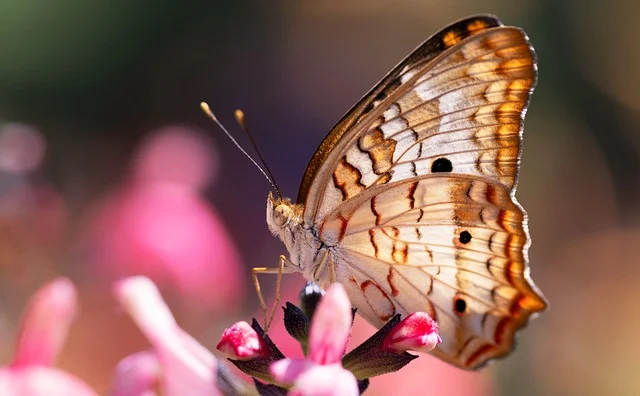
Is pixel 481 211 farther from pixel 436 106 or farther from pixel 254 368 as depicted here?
pixel 254 368

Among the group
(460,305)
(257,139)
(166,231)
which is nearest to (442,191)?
(460,305)

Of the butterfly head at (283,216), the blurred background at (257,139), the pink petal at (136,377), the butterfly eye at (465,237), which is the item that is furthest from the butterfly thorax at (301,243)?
the blurred background at (257,139)

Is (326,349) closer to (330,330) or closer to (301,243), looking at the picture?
(330,330)

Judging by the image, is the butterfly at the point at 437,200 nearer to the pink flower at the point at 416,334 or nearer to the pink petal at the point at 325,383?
the pink flower at the point at 416,334

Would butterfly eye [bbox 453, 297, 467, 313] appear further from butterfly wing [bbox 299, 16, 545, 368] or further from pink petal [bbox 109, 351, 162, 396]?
pink petal [bbox 109, 351, 162, 396]

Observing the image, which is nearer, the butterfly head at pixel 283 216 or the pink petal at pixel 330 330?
the pink petal at pixel 330 330

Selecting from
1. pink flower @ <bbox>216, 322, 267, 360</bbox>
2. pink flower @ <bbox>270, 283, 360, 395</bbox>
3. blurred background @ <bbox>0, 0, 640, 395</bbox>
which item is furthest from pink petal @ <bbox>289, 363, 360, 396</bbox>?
blurred background @ <bbox>0, 0, 640, 395</bbox>
